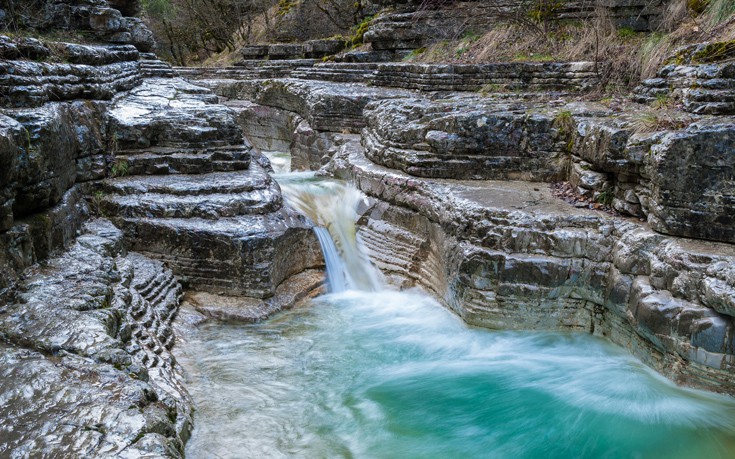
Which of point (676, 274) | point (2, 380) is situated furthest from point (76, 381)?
point (676, 274)

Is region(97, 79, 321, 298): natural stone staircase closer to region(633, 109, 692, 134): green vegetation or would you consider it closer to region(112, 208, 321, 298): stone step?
region(112, 208, 321, 298): stone step

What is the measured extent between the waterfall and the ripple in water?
2.87 feet

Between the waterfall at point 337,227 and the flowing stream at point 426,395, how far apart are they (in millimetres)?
666

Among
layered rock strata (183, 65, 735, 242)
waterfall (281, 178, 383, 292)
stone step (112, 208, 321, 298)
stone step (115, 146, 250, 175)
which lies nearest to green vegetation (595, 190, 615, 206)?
layered rock strata (183, 65, 735, 242)

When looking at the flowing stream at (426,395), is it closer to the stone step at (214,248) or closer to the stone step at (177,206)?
the stone step at (214,248)

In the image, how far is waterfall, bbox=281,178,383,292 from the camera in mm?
6789

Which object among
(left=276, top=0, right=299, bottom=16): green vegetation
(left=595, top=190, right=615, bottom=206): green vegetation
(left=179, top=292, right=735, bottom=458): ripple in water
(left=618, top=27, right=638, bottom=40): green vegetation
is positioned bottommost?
(left=179, top=292, right=735, bottom=458): ripple in water

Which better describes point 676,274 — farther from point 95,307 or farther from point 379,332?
point 95,307

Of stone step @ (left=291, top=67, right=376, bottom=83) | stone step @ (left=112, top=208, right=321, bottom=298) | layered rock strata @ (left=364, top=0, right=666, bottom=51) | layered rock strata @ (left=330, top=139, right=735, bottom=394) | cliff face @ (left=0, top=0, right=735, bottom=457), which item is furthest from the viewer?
stone step @ (left=291, top=67, right=376, bottom=83)

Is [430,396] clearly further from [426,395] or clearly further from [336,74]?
[336,74]

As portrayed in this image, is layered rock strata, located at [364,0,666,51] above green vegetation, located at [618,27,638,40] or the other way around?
Result: above

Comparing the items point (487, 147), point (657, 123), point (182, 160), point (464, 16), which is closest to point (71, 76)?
point (182, 160)

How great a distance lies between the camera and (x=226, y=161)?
689 centimetres

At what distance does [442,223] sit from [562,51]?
5.08m
